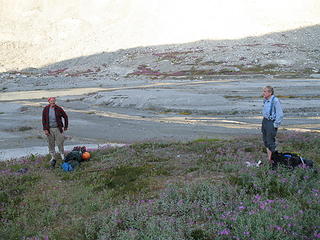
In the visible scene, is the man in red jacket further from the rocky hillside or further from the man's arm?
the rocky hillside

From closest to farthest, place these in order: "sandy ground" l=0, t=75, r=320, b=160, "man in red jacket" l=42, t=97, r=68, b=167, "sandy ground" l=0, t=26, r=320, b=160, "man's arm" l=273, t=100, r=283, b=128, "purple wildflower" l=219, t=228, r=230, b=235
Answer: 1. "purple wildflower" l=219, t=228, r=230, b=235
2. "man's arm" l=273, t=100, r=283, b=128
3. "man in red jacket" l=42, t=97, r=68, b=167
4. "sandy ground" l=0, t=75, r=320, b=160
5. "sandy ground" l=0, t=26, r=320, b=160

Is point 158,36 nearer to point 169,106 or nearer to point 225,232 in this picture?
point 169,106

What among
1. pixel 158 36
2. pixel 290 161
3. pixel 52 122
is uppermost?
pixel 158 36

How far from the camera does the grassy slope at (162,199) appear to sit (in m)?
5.68

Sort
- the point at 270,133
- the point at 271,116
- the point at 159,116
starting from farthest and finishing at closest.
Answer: the point at 159,116 < the point at 270,133 < the point at 271,116

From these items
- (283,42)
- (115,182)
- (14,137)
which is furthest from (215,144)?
(283,42)

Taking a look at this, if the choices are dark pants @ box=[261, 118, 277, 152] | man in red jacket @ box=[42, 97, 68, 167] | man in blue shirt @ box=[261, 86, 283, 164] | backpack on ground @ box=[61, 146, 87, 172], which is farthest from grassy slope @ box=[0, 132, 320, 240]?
man in red jacket @ box=[42, 97, 68, 167]

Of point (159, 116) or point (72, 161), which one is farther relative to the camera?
point (159, 116)

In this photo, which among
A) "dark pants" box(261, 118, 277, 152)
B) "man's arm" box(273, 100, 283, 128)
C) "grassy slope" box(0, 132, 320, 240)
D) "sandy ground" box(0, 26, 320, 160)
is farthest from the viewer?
"sandy ground" box(0, 26, 320, 160)

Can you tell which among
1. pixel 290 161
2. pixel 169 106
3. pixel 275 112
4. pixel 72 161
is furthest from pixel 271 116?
pixel 169 106

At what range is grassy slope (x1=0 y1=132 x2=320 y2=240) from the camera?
5680 mm

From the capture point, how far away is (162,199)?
7.43 metres

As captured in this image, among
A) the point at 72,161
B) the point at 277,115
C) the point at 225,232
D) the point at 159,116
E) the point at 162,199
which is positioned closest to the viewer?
the point at 225,232

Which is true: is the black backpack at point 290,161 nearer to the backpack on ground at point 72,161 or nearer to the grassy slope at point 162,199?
the grassy slope at point 162,199
